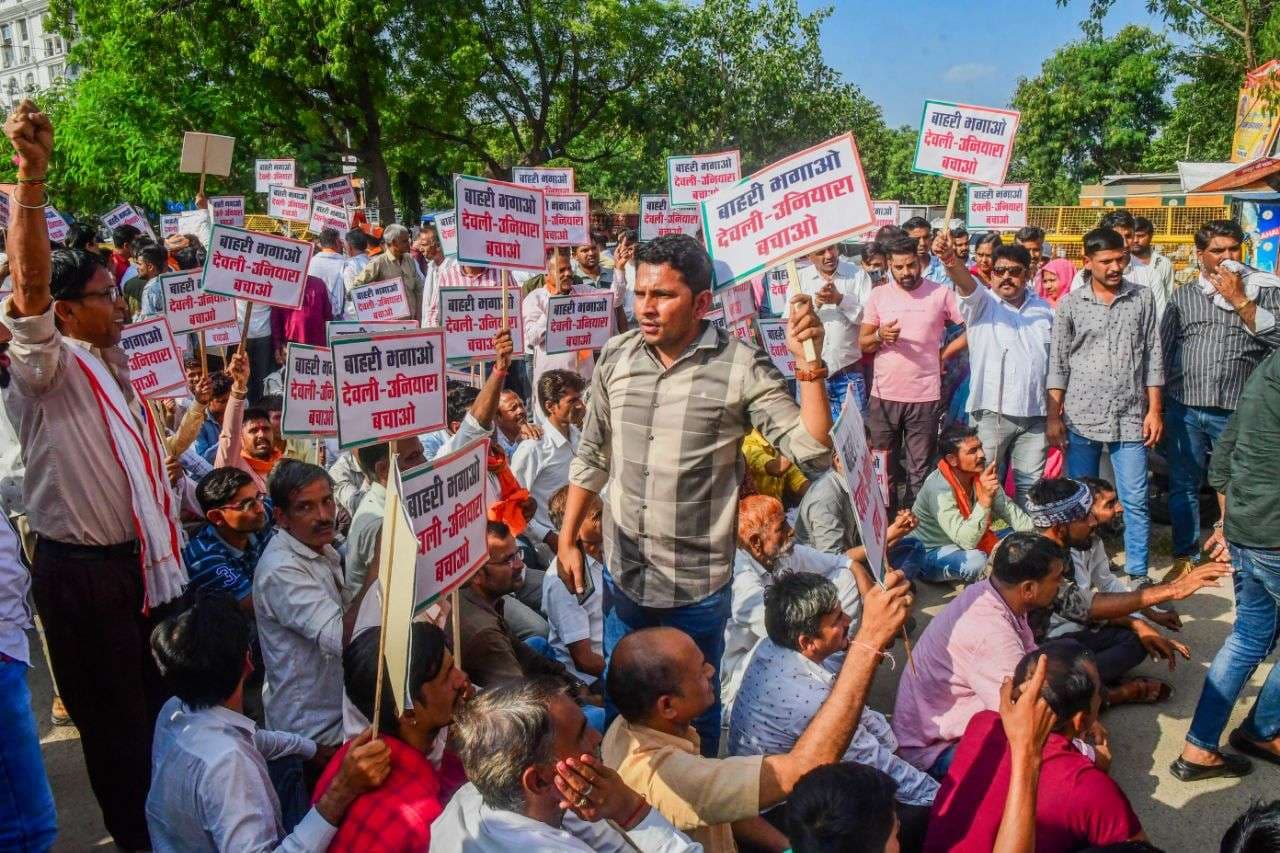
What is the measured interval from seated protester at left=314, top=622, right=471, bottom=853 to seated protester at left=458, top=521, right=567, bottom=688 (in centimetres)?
74

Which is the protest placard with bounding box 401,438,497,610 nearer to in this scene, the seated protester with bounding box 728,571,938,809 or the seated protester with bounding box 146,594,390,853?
the seated protester with bounding box 146,594,390,853

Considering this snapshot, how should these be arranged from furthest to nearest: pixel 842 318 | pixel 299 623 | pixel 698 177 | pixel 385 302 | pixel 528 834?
pixel 698 177 → pixel 842 318 → pixel 385 302 → pixel 299 623 → pixel 528 834

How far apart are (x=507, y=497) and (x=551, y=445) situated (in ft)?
1.86

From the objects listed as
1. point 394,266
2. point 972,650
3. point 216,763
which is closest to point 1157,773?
point 972,650

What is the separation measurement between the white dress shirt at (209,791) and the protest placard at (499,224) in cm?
365

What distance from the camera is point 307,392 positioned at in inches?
201

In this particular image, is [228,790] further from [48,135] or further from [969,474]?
[969,474]

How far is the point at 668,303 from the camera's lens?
3158 mm

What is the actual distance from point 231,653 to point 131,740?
1007 mm

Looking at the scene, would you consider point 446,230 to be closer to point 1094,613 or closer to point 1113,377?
point 1113,377

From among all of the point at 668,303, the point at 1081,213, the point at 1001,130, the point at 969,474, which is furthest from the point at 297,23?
the point at 668,303

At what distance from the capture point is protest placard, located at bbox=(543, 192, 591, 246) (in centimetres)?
827

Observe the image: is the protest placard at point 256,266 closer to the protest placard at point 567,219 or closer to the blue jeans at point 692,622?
the protest placard at point 567,219

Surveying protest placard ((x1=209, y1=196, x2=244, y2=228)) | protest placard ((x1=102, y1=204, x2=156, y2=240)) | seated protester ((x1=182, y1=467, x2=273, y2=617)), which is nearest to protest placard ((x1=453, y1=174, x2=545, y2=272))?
seated protester ((x1=182, y1=467, x2=273, y2=617))
